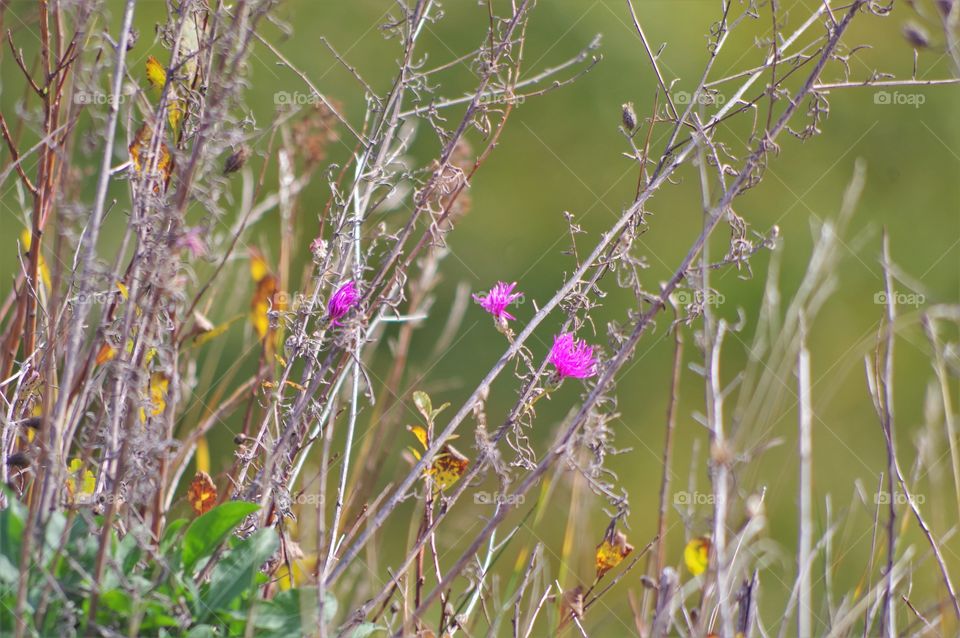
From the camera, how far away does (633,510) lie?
205 centimetres

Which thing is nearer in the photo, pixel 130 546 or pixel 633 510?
pixel 130 546

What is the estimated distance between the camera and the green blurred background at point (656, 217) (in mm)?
2045

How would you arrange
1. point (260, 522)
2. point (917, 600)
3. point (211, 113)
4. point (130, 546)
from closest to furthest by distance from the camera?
point (211, 113), point (130, 546), point (260, 522), point (917, 600)

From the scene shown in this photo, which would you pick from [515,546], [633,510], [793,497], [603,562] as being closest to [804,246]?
[793,497]

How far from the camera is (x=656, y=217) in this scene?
2158 mm

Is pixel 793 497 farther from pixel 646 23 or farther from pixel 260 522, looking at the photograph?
pixel 260 522

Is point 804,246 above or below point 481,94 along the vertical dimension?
below

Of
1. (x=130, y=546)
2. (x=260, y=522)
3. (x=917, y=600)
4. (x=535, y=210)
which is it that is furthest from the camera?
(x=535, y=210)

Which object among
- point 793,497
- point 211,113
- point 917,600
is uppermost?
point 211,113

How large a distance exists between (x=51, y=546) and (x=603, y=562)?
544mm

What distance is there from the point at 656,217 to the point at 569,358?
53.1 inches

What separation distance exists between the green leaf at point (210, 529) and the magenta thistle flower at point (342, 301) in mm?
207

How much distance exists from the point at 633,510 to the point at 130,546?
57.4 inches

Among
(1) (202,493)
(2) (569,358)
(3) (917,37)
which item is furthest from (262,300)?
(3) (917,37)
